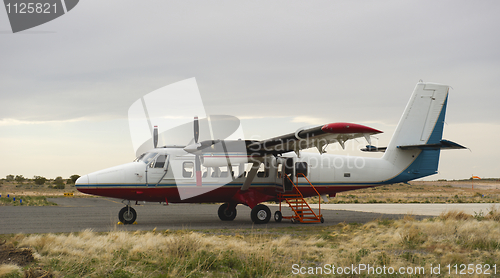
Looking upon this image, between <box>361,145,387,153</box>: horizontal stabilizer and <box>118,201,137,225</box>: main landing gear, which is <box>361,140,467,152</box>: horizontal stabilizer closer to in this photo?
<box>361,145,387,153</box>: horizontal stabilizer

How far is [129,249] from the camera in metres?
9.36

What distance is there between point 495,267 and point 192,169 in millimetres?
11535

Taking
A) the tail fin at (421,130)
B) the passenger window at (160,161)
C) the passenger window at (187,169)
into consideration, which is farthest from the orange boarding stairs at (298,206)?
the passenger window at (160,161)

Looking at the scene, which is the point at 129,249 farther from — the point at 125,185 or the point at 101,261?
the point at 125,185

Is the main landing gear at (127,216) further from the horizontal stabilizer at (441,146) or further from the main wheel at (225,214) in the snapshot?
the horizontal stabilizer at (441,146)

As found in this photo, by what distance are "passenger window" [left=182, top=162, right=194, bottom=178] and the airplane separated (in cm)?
4

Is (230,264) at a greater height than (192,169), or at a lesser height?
lesser

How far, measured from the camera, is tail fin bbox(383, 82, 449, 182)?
18594 mm

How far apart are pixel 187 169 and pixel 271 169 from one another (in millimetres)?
3764

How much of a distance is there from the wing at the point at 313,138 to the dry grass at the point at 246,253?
3245mm

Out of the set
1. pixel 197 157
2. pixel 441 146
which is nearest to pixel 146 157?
pixel 197 157

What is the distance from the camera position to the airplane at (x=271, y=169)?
15695mm

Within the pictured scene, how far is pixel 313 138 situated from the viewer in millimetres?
14055

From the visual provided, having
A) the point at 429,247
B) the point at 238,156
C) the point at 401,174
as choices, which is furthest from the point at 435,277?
the point at 401,174
